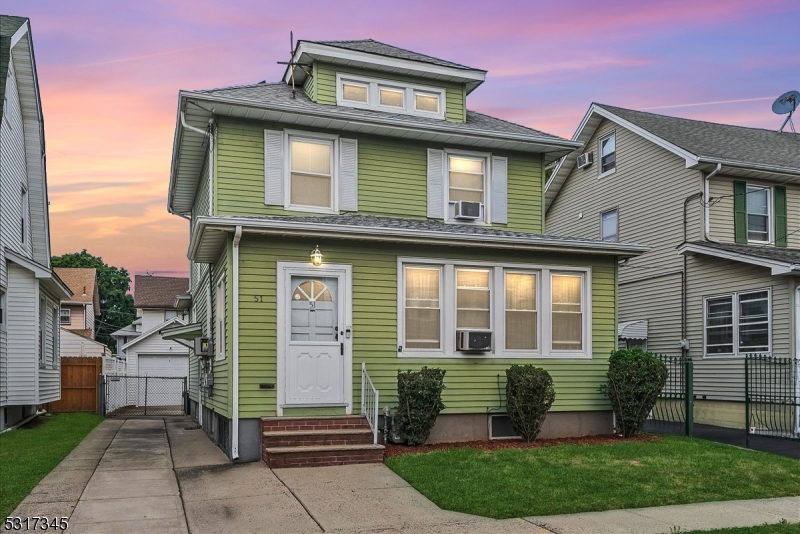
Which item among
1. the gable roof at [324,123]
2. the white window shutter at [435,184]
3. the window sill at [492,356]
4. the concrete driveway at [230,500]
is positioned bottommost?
the concrete driveway at [230,500]

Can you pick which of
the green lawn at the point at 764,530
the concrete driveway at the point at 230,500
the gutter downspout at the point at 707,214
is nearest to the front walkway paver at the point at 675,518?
the green lawn at the point at 764,530

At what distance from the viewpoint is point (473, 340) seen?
1226 cm

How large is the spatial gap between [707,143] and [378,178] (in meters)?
10.1

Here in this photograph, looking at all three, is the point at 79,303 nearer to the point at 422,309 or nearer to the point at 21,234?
the point at 21,234

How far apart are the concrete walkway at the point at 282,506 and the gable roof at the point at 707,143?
1089 centimetres

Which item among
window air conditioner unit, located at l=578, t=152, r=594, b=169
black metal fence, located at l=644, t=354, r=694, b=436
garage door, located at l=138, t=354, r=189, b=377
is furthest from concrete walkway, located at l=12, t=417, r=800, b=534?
garage door, located at l=138, t=354, r=189, b=377

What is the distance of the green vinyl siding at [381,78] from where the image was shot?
1425 cm

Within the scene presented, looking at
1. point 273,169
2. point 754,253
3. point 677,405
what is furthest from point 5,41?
point 677,405

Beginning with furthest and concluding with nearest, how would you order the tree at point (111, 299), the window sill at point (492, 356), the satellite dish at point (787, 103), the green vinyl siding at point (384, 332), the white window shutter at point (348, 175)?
the tree at point (111, 299)
the satellite dish at point (787, 103)
the white window shutter at point (348, 175)
the window sill at point (492, 356)
the green vinyl siding at point (384, 332)

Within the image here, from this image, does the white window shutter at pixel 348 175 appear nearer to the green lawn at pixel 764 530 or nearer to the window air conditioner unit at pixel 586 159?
the green lawn at pixel 764 530

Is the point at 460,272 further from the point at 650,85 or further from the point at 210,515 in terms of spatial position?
the point at 650,85

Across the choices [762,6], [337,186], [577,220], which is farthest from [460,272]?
[577,220]

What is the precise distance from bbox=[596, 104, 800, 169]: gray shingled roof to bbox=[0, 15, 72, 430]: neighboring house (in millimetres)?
15193

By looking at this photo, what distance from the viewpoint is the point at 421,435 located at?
11.3 metres
